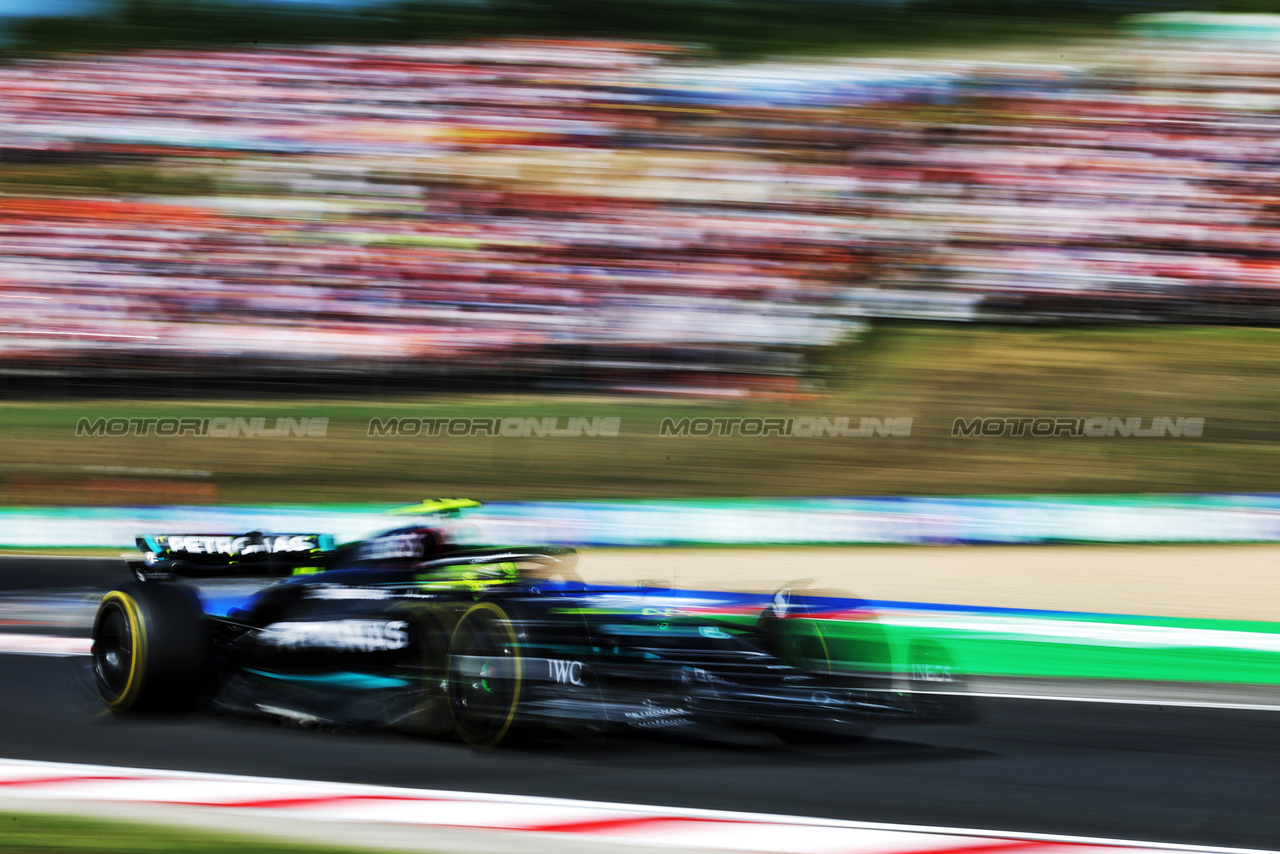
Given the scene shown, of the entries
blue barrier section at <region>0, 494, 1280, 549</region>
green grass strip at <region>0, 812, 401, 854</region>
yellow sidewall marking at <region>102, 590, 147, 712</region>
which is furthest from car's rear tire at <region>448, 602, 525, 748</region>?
blue barrier section at <region>0, 494, 1280, 549</region>

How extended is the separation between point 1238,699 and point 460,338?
34.0 feet

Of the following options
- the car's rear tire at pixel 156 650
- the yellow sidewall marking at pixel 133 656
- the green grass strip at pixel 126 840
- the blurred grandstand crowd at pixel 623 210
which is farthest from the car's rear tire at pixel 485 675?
the blurred grandstand crowd at pixel 623 210

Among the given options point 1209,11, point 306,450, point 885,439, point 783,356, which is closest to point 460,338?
point 306,450

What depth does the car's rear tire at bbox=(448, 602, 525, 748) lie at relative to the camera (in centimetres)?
402

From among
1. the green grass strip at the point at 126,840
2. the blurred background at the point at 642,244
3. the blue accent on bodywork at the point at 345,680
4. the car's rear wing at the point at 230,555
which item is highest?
the blurred background at the point at 642,244

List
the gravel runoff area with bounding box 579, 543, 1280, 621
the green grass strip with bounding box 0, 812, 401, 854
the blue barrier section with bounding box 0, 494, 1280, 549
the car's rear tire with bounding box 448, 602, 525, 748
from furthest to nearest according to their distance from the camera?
the blue barrier section with bounding box 0, 494, 1280, 549 < the gravel runoff area with bounding box 579, 543, 1280, 621 < the car's rear tire with bounding box 448, 602, 525, 748 < the green grass strip with bounding box 0, 812, 401, 854

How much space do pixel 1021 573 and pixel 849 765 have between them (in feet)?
19.1

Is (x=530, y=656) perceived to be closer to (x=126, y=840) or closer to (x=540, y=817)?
(x=540, y=817)

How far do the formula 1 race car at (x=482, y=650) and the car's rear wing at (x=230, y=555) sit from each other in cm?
2

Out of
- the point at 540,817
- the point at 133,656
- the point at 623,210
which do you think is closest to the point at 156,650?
the point at 133,656

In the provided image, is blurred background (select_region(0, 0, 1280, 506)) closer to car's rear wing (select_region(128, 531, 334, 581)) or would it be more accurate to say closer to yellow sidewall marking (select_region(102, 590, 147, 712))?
car's rear wing (select_region(128, 531, 334, 581))

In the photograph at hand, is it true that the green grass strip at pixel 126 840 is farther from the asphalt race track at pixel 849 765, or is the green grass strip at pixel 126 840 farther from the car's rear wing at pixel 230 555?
the car's rear wing at pixel 230 555

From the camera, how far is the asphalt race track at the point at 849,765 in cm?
359

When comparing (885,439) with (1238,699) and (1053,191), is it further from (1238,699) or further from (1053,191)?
(1238,699)
